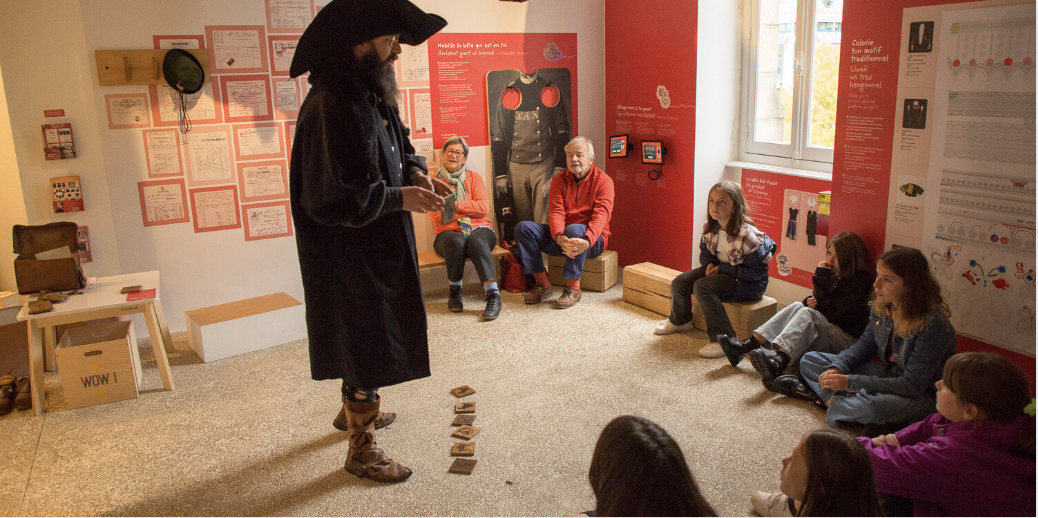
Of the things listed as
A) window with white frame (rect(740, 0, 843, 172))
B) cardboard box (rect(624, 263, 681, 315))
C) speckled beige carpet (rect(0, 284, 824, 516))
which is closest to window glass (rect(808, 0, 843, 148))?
window with white frame (rect(740, 0, 843, 172))

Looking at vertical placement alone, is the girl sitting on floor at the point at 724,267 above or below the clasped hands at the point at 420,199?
below

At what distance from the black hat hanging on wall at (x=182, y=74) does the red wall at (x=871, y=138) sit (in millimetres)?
3455

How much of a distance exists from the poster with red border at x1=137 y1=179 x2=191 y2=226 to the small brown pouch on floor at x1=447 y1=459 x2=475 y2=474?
254cm

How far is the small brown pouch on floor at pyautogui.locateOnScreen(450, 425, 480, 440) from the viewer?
9.70ft

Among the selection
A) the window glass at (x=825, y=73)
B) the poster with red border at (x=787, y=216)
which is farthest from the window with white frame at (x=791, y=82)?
the poster with red border at (x=787, y=216)

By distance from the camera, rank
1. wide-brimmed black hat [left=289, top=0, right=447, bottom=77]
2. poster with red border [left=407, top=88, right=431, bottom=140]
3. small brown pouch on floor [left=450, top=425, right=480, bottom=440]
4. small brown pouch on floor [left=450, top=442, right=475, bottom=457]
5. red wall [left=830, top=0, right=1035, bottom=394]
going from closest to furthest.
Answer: wide-brimmed black hat [left=289, top=0, right=447, bottom=77], small brown pouch on floor [left=450, top=442, right=475, bottom=457], small brown pouch on floor [left=450, top=425, right=480, bottom=440], red wall [left=830, top=0, right=1035, bottom=394], poster with red border [left=407, top=88, right=431, bottom=140]

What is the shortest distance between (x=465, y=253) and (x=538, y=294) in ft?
1.81

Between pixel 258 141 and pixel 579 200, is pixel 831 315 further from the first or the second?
pixel 258 141

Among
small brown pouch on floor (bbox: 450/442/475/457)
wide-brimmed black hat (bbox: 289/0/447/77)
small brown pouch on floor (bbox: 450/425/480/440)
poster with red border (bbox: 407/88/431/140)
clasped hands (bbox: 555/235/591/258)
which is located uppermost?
Answer: wide-brimmed black hat (bbox: 289/0/447/77)

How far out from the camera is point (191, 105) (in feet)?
13.8

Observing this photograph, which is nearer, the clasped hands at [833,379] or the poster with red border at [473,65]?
the clasped hands at [833,379]

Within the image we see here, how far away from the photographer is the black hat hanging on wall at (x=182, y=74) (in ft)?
13.3

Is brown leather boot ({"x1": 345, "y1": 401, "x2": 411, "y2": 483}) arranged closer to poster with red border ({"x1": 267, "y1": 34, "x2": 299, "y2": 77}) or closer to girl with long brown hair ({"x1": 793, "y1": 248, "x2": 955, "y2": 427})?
girl with long brown hair ({"x1": 793, "y1": 248, "x2": 955, "y2": 427})

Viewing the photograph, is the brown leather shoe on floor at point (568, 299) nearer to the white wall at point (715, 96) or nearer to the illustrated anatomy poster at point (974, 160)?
the white wall at point (715, 96)
